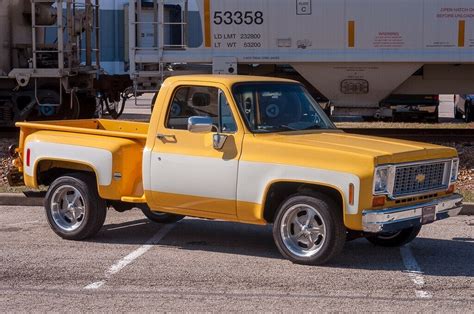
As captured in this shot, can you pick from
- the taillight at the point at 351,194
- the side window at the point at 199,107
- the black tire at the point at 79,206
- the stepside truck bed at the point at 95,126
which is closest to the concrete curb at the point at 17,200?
the stepside truck bed at the point at 95,126

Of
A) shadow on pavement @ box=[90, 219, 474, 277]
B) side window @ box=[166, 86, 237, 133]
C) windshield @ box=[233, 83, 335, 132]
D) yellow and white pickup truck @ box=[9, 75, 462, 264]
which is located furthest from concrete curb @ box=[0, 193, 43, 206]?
windshield @ box=[233, 83, 335, 132]

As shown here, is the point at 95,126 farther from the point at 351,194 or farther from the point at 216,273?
the point at 351,194

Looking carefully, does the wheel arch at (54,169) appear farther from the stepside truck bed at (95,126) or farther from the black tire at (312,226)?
the black tire at (312,226)

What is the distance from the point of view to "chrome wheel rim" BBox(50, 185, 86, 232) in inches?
355

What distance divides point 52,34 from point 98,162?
1068 centimetres

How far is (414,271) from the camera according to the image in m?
7.74

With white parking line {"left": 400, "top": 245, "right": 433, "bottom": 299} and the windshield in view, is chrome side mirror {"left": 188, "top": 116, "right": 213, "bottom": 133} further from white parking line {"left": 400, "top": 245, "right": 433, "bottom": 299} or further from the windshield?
white parking line {"left": 400, "top": 245, "right": 433, "bottom": 299}

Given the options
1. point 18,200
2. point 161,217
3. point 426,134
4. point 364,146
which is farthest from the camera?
point 426,134

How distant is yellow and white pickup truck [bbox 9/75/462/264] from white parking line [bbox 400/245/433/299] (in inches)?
6.6

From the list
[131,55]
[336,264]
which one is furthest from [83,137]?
[131,55]

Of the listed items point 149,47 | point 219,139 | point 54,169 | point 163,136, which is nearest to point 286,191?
point 219,139

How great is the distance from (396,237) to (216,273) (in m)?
2.14

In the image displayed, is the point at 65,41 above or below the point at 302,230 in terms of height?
above

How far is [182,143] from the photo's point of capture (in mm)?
8344
